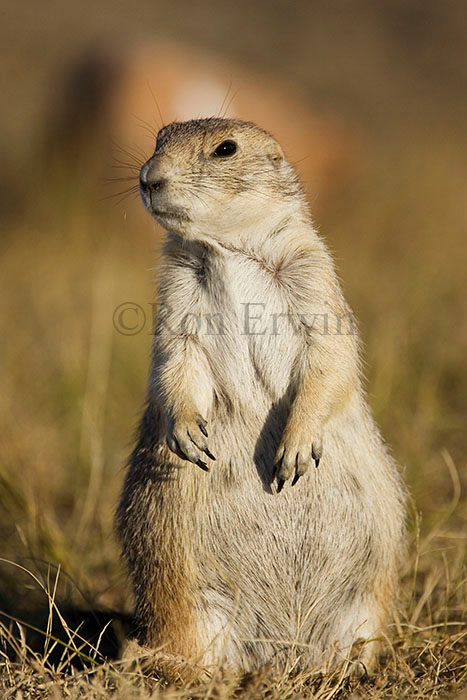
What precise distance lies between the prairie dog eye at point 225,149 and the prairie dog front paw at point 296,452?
123cm

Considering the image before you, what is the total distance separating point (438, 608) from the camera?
13.2 ft

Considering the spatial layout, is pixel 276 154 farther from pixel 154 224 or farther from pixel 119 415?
pixel 119 415

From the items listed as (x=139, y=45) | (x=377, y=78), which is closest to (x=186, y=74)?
→ (x=139, y=45)

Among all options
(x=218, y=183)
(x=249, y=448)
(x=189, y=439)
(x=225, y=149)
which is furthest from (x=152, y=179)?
(x=249, y=448)

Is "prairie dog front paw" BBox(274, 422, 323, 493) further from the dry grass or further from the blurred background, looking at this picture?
the blurred background

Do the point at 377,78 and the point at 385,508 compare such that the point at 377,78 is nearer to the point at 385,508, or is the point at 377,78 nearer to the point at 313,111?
the point at 313,111

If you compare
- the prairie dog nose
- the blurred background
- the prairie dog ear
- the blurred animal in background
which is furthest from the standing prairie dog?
the blurred animal in background

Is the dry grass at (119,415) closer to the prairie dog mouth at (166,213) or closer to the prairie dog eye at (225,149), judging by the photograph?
the prairie dog eye at (225,149)

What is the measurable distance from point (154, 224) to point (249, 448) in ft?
11.9

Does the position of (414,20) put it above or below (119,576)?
above

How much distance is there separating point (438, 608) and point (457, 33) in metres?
14.5

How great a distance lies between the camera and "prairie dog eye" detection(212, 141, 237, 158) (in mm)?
3551

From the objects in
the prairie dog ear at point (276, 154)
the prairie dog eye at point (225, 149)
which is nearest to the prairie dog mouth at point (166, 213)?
the prairie dog eye at point (225, 149)

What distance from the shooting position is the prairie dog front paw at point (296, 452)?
327cm
